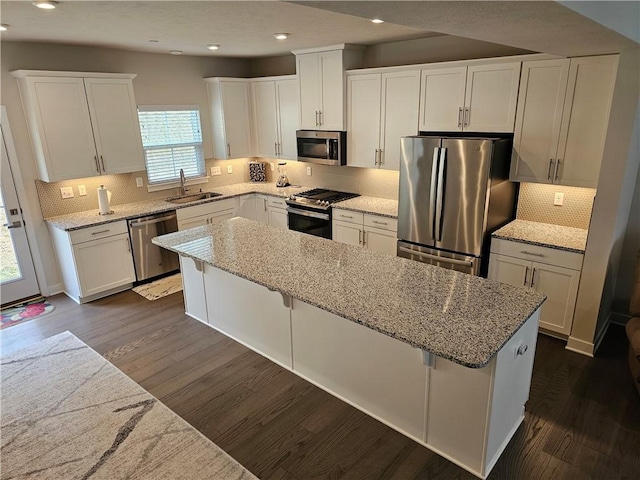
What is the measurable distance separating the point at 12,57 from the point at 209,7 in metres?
2.65

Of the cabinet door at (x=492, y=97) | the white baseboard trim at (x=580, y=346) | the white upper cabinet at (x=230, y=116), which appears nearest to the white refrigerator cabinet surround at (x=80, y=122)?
the white upper cabinet at (x=230, y=116)

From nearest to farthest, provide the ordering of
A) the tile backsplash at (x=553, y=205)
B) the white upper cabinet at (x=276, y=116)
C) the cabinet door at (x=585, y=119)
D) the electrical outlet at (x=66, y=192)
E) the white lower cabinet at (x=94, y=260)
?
the cabinet door at (x=585, y=119), the tile backsplash at (x=553, y=205), the white lower cabinet at (x=94, y=260), the electrical outlet at (x=66, y=192), the white upper cabinet at (x=276, y=116)

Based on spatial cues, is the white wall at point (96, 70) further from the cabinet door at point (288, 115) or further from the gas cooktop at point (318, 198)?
the gas cooktop at point (318, 198)

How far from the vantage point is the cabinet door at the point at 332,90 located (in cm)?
473

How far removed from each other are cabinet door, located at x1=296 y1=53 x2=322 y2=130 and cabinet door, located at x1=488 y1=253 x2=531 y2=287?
2.69 m

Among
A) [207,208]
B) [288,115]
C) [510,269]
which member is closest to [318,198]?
[288,115]

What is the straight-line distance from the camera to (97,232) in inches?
176

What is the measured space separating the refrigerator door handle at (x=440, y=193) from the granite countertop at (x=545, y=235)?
497mm

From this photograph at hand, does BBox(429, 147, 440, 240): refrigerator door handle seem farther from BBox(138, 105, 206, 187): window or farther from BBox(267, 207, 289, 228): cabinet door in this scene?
BBox(138, 105, 206, 187): window

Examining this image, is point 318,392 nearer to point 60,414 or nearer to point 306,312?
point 306,312

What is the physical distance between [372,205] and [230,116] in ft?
7.99

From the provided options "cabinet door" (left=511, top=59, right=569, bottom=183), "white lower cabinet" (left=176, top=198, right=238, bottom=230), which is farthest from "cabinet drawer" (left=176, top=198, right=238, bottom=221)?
"cabinet door" (left=511, top=59, right=569, bottom=183)

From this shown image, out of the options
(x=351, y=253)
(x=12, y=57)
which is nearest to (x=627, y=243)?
(x=351, y=253)

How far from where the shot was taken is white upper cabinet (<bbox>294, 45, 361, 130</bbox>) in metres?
4.73
